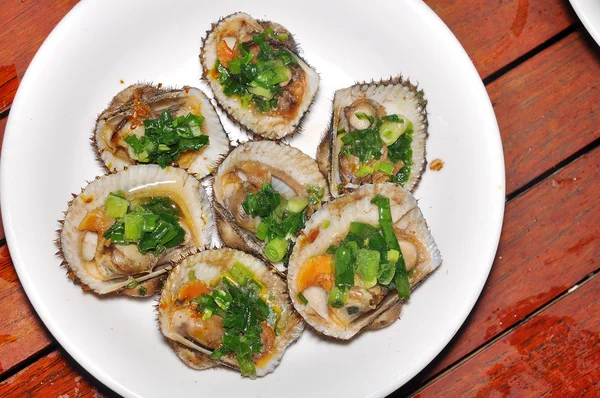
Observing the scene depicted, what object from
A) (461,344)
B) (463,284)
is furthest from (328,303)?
(461,344)

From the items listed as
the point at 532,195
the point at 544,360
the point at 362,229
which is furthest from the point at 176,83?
the point at 544,360

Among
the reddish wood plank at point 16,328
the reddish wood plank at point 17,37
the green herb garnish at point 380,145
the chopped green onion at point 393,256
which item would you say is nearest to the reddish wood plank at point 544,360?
the chopped green onion at point 393,256

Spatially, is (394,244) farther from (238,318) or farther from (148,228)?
(148,228)

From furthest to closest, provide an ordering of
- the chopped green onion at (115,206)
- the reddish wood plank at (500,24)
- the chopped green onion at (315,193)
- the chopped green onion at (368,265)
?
the reddish wood plank at (500,24) < the chopped green onion at (315,193) < the chopped green onion at (115,206) < the chopped green onion at (368,265)

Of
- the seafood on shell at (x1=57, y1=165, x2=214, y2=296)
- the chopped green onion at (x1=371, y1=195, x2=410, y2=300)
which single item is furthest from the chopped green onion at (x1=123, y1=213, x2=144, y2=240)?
the chopped green onion at (x1=371, y1=195, x2=410, y2=300)

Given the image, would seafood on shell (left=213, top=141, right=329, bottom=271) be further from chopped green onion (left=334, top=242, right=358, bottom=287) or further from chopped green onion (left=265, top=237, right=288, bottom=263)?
chopped green onion (left=334, top=242, right=358, bottom=287)

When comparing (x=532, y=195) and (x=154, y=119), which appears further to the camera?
(x=532, y=195)

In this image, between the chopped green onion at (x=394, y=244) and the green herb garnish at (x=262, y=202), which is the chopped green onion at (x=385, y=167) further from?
the green herb garnish at (x=262, y=202)
